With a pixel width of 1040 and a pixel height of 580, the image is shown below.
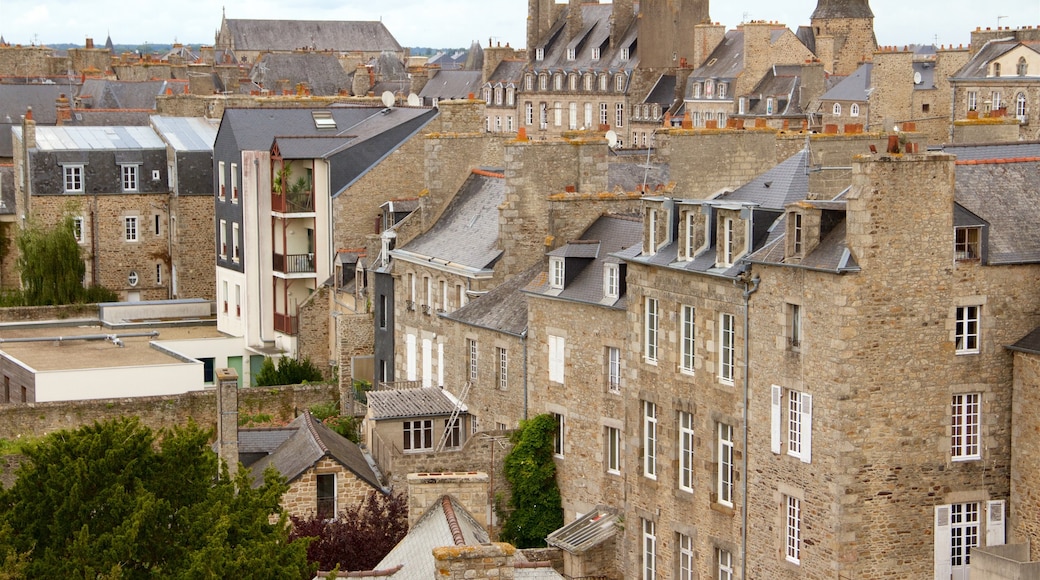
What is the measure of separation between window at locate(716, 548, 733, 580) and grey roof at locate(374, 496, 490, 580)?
462 cm

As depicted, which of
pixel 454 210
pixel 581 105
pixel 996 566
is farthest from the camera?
pixel 581 105

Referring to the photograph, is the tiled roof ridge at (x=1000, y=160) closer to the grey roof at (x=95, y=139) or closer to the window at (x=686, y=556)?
the window at (x=686, y=556)

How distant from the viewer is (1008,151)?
99.5 feet

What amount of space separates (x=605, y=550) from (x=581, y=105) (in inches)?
3055

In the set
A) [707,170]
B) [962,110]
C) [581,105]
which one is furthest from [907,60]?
[707,170]

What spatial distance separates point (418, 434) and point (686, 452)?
386 inches

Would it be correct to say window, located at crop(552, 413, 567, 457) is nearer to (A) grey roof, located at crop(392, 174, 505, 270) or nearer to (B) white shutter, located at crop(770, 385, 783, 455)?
(A) grey roof, located at crop(392, 174, 505, 270)

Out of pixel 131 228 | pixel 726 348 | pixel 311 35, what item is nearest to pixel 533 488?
pixel 726 348

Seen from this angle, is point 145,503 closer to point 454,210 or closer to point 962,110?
point 454,210

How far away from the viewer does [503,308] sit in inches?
1467

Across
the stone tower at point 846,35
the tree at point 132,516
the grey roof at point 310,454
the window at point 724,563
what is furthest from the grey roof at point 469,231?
the stone tower at point 846,35

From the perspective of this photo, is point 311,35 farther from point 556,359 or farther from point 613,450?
point 613,450

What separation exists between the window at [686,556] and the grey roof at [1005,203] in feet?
22.7

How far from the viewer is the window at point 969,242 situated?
26266 millimetres
